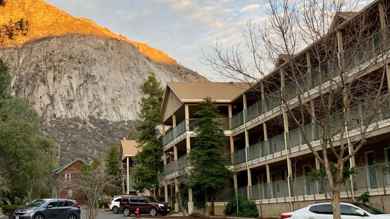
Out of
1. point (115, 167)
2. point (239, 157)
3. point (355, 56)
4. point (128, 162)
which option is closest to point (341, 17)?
point (355, 56)

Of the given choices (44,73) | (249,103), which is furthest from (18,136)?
(44,73)

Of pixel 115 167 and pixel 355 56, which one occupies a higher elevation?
pixel 115 167

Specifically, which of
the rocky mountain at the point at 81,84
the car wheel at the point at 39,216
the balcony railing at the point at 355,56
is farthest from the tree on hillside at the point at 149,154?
the rocky mountain at the point at 81,84

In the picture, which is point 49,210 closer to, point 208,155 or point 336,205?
point 208,155

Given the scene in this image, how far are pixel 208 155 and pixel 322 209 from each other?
20452 millimetres

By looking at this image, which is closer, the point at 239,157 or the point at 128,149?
the point at 239,157

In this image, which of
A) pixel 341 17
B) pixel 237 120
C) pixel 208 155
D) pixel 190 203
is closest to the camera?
pixel 341 17

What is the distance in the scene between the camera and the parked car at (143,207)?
48375 millimetres

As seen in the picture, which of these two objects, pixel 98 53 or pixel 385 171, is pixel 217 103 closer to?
pixel 385 171

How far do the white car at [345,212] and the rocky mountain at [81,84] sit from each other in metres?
113

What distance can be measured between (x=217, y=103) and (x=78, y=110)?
4411 inches

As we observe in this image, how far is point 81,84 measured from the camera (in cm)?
16400

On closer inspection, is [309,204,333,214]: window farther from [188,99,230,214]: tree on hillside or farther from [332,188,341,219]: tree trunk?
[188,99,230,214]: tree on hillside

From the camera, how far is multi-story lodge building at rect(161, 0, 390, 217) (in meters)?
20.5
